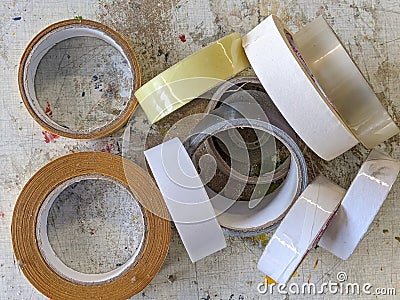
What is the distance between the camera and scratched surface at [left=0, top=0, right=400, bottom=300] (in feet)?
4.35

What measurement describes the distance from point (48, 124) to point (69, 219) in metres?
0.21

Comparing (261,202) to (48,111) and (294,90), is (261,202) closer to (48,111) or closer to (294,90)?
(294,90)

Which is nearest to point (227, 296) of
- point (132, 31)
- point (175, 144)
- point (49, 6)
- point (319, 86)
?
point (175, 144)

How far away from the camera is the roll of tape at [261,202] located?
3.97 ft

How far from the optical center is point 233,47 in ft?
4.00

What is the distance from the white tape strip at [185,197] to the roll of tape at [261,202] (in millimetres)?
53

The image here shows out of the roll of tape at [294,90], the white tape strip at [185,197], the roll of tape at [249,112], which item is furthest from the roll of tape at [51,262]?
the roll of tape at [294,90]

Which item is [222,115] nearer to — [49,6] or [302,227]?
[302,227]

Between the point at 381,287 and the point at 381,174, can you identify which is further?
the point at 381,287

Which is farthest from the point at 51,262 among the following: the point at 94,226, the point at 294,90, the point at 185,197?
the point at 294,90

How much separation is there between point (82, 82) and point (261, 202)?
0.47 metres

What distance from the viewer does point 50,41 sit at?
1.30 metres

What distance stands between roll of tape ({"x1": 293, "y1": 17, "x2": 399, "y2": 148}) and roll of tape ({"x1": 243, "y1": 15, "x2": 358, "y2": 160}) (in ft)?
0.21

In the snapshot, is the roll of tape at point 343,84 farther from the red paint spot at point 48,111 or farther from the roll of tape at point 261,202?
the red paint spot at point 48,111
